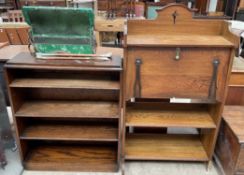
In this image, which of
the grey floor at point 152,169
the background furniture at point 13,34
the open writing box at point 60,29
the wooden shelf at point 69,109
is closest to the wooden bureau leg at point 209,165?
the grey floor at point 152,169

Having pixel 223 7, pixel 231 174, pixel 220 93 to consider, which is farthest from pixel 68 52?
pixel 223 7

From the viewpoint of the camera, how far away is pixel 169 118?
5.72ft

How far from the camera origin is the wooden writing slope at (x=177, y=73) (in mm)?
1422

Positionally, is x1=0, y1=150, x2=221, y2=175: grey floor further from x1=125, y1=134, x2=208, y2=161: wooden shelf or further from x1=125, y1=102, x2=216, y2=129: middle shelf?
x1=125, y1=102, x2=216, y2=129: middle shelf

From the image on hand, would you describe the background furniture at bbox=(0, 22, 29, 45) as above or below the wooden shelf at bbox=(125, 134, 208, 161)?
above

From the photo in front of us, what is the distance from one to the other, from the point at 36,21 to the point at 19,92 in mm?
548

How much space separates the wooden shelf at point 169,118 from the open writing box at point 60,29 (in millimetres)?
588

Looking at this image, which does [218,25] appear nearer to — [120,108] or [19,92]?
[120,108]

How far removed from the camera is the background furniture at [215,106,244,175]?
1.55m

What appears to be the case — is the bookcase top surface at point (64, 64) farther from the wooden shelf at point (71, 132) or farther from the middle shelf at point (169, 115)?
the wooden shelf at point (71, 132)

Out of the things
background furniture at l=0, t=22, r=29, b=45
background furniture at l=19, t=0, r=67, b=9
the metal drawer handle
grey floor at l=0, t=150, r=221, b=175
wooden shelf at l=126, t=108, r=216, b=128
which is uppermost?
background furniture at l=19, t=0, r=67, b=9

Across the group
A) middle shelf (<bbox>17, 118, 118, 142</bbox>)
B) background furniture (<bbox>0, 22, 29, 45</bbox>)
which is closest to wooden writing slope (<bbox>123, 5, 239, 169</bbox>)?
middle shelf (<bbox>17, 118, 118, 142</bbox>)

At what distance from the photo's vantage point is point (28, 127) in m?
1.84

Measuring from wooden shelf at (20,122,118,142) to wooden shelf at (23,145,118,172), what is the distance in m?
0.24
